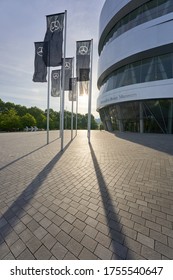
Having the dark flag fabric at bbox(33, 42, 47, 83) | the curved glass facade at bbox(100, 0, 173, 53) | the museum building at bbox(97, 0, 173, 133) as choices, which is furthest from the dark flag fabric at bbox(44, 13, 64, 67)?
the curved glass facade at bbox(100, 0, 173, 53)

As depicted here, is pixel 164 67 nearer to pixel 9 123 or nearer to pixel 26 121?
pixel 9 123

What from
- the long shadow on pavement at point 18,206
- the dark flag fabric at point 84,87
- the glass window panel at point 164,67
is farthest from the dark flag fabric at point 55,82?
the glass window panel at point 164,67

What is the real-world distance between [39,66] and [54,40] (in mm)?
2418

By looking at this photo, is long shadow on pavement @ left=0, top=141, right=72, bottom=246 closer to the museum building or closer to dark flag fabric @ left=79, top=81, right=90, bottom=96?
dark flag fabric @ left=79, top=81, right=90, bottom=96

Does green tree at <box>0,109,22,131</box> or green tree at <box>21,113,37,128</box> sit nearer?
green tree at <box>0,109,22,131</box>

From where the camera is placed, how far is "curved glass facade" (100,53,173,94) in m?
20.5

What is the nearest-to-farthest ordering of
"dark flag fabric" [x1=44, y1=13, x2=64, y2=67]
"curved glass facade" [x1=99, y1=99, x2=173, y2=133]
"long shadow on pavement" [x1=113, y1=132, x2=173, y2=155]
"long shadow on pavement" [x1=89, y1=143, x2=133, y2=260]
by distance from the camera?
"long shadow on pavement" [x1=89, y1=143, x2=133, y2=260], "dark flag fabric" [x1=44, y1=13, x2=64, y2=67], "long shadow on pavement" [x1=113, y1=132, x2=173, y2=155], "curved glass facade" [x1=99, y1=99, x2=173, y2=133]

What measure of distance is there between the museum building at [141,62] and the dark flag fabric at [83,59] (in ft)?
37.2

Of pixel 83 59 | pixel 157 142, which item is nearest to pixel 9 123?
pixel 83 59

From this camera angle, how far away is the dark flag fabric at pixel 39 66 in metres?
11.0

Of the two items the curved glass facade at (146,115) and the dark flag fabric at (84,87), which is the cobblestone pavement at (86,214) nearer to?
the dark flag fabric at (84,87)

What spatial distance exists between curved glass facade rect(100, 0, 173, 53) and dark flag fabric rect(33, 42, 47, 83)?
18.8 meters
